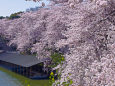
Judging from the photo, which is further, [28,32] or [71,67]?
[28,32]

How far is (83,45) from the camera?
638 cm

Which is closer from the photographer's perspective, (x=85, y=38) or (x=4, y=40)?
(x=85, y=38)

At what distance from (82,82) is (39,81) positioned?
12.9 metres

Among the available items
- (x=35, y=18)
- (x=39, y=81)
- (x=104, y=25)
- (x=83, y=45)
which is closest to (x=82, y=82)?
(x=83, y=45)

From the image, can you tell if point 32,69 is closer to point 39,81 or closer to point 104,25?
point 39,81

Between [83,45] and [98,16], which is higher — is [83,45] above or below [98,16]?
below

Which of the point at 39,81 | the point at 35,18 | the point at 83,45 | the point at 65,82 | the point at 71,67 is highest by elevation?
the point at 35,18

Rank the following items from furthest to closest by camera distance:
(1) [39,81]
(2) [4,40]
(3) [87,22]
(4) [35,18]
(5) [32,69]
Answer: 1. (2) [4,40]
2. (4) [35,18]
3. (5) [32,69]
4. (1) [39,81]
5. (3) [87,22]

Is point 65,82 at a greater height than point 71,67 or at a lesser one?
lesser

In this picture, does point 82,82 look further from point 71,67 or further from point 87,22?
point 87,22

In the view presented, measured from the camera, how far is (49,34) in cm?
1482

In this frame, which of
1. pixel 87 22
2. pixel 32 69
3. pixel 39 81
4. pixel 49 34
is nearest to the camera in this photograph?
pixel 87 22

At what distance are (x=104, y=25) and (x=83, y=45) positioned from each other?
848 millimetres

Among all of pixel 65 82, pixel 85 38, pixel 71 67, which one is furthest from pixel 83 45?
pixel 65 82
